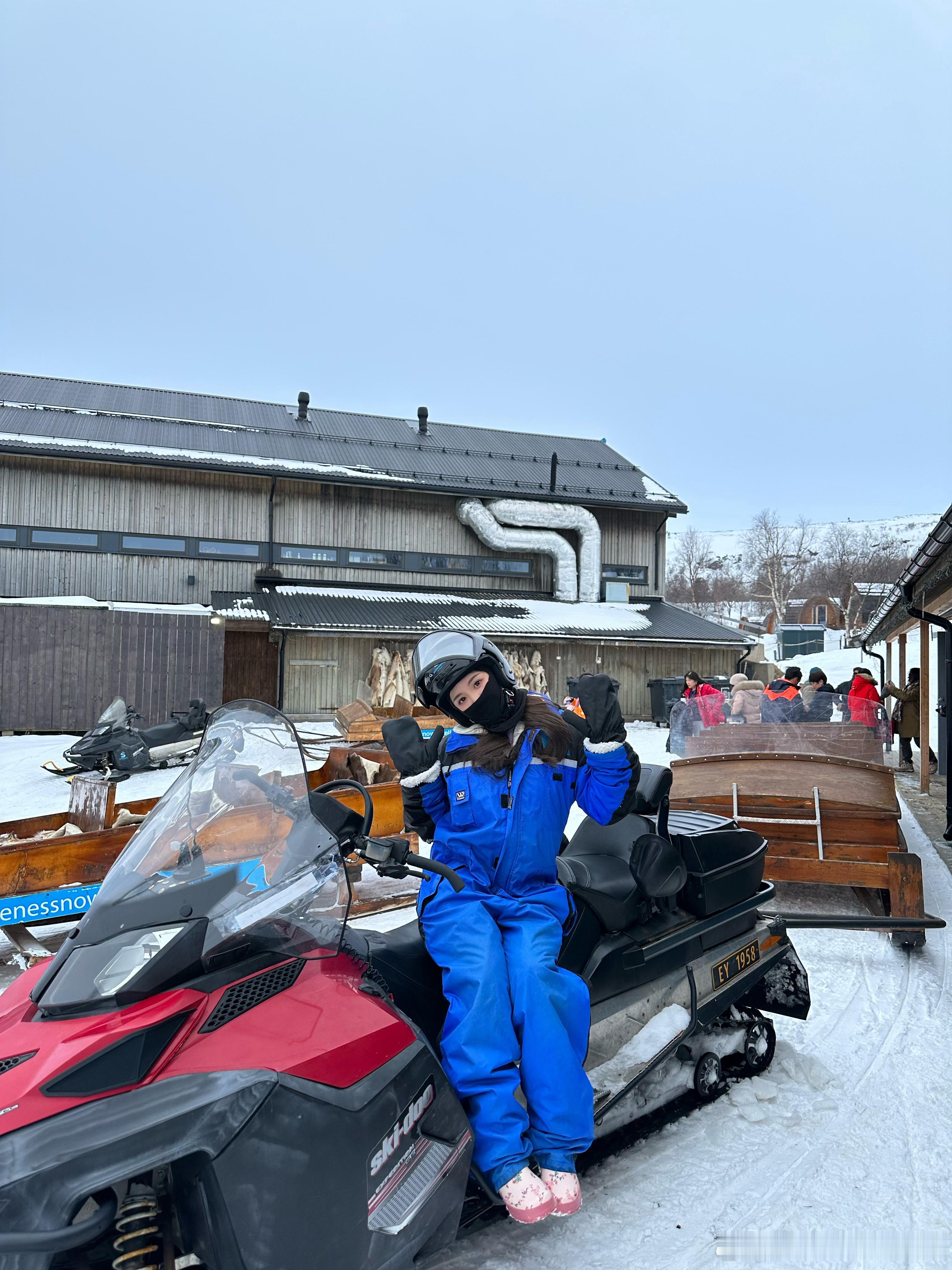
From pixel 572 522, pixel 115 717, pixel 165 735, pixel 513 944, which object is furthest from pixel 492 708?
pixel 572 522

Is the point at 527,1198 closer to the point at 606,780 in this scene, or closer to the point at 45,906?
the point at 606,780

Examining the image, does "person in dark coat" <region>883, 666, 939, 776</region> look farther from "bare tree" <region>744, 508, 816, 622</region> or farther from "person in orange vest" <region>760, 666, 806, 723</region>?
"bare tree" <region>744, 508, 816, 622</region>

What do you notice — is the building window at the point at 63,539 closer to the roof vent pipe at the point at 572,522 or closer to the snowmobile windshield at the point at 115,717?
the snowmobile windshield at the point at 115,717

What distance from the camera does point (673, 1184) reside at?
7.92 ft

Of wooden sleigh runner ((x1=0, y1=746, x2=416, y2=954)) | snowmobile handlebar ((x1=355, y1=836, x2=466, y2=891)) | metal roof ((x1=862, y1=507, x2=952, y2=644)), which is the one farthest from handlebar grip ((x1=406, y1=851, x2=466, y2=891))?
metal roof ((x1=862, y1=507, x2=952, y2=644))

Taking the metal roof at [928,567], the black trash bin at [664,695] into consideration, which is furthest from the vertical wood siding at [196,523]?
the metal roof at [928,567]

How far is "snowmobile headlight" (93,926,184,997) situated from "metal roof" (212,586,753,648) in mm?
15655

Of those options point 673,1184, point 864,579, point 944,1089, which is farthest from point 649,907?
point 864,579

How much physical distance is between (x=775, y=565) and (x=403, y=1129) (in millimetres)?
55641

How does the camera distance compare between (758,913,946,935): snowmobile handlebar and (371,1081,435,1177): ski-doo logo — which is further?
(758,913,946,935): snowmobile handlebar

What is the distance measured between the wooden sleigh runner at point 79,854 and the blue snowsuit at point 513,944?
124 centimetres

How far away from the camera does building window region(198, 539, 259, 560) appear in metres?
19.7

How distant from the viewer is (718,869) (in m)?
3.03

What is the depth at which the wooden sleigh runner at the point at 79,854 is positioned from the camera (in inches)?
157
